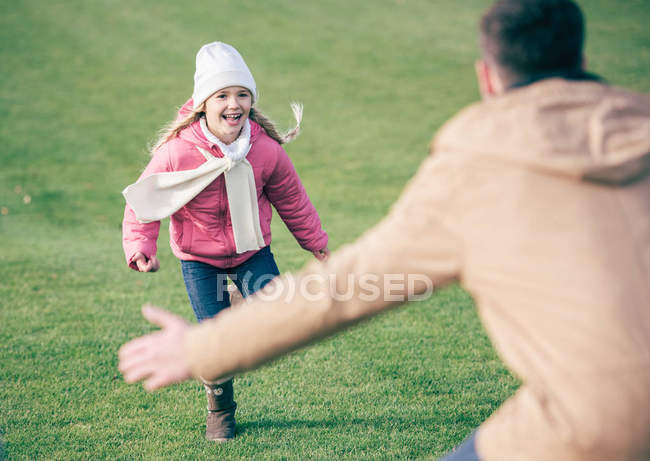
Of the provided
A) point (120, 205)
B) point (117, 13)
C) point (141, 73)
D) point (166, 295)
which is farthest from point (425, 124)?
point (117, 13)

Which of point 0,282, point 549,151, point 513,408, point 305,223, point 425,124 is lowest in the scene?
point 425,124

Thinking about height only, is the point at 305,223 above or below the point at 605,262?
below

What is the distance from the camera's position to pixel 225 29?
78.1 feet

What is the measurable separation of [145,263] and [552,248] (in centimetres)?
267

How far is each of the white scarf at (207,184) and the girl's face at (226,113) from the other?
56mm

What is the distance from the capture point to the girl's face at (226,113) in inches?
157

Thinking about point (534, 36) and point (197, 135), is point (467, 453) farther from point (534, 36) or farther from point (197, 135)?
point (197, 135)

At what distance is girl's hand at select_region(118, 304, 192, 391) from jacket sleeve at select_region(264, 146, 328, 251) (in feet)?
7.72

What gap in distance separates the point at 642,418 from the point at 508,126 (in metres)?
0.70

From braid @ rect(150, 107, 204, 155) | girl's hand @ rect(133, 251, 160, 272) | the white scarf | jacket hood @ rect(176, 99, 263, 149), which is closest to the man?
girl's hand @ rect(133, 251, 160, 272)

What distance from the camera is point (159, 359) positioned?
71.0 inches

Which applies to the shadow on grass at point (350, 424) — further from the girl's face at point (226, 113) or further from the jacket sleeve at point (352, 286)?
the jacket sleeve at point (352, 286)

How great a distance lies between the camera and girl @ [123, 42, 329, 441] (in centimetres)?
386

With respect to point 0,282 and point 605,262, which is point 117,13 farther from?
point 605,262
